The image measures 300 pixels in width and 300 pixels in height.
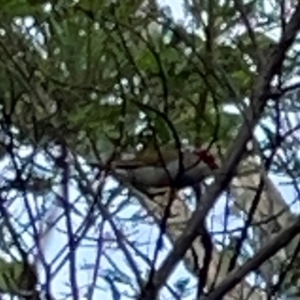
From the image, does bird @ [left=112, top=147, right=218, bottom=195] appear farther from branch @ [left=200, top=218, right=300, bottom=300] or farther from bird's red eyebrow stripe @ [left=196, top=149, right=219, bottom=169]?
branch @ [left=200, top=218, right=300, bottom=300]

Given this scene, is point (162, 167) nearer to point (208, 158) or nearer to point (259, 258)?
point (208, 158)

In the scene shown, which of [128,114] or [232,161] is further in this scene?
[128,114]

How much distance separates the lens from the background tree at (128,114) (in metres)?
0.92

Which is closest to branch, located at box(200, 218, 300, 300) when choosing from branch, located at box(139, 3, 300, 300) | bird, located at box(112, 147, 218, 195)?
branch, located at box(139, 3, 300, 300)

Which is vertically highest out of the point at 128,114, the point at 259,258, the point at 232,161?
the point at 128,114

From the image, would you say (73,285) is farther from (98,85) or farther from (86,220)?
(98,85)

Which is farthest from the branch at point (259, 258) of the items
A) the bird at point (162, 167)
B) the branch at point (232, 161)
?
the bird at point (162, 167)

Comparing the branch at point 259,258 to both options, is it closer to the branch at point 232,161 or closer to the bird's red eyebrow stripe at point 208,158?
the branch at point 232,161

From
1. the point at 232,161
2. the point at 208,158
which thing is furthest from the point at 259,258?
the point at 208,158

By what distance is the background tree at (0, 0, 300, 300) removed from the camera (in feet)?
3.01

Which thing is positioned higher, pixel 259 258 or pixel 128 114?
pixel 128 114

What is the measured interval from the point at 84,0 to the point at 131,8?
0.23 feet

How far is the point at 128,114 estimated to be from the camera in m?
1.02

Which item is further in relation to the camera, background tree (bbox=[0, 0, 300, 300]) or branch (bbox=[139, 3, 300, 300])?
background tree (bbox=[0, 0, 300, 300])
